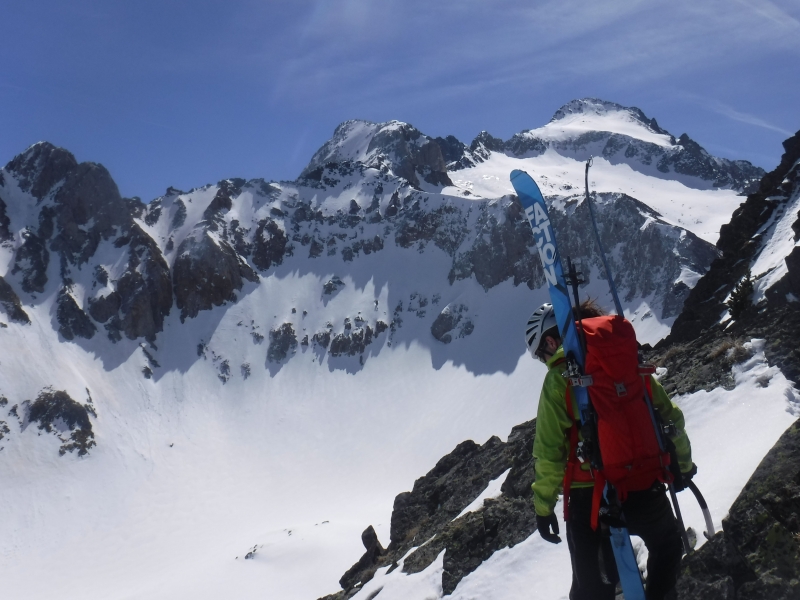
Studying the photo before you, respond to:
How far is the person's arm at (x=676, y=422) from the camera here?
207 inches

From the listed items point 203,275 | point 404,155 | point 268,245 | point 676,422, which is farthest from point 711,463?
point 404,155

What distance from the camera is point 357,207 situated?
110 meters

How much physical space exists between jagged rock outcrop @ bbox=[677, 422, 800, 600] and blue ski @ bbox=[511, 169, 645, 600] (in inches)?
51.6

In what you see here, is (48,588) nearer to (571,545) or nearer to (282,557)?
(282,557)

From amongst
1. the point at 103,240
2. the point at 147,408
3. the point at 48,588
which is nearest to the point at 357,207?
the point at 103,240

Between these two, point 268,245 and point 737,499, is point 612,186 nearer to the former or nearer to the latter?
point 268,245

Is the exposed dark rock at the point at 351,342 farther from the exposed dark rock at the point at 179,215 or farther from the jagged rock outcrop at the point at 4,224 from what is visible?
the jagged rock outcrop at the point at 4,224

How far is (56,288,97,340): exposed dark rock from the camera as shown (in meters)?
87.2

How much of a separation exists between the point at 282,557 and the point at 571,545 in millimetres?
41819

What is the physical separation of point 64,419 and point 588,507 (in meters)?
81.1

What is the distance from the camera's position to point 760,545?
229 inches

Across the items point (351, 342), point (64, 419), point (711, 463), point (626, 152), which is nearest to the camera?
point (711, 463)

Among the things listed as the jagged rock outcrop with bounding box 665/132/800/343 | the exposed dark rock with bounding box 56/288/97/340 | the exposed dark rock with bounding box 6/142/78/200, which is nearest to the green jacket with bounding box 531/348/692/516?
the jagged rock outcrop with bounding box 665/132/800/343

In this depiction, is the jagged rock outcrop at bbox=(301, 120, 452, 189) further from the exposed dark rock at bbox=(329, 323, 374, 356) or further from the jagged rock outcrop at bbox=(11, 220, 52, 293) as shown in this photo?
the jagged rock outcrop at bbox=(11, 220, 52, 293)
